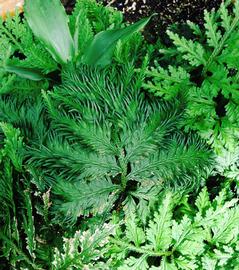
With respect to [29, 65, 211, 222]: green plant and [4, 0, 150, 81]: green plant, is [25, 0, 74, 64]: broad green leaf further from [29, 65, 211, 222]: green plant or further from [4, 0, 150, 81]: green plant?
[29, 65, 211, 222]: green plant

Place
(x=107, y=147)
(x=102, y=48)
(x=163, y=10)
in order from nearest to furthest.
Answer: (x=107, y=147)
(x=102, y=48)
(x=163, y=10)

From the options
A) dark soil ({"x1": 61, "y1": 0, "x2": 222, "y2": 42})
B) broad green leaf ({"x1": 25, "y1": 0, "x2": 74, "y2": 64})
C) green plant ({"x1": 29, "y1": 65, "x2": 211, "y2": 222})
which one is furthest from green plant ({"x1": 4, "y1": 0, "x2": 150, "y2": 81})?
dark soil ({"x1": 61, "y1": 0, "x2": 222, "y2": 42})

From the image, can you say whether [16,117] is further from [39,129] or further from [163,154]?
[163,154]

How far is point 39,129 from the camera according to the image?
1.37m

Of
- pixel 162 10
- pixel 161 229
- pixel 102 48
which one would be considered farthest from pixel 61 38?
pixel 161 229

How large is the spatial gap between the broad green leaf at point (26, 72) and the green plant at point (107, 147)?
0.23 meters

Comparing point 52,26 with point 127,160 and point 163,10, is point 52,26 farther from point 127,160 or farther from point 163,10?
point 163,10

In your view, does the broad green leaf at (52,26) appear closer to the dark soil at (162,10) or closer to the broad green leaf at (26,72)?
the broad green leaf at (26,72)

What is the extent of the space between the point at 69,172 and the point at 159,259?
1.66ft

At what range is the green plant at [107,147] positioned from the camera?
128 centimetres

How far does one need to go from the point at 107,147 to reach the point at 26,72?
489 mm

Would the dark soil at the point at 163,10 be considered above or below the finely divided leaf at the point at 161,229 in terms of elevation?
above

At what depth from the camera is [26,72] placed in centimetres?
151

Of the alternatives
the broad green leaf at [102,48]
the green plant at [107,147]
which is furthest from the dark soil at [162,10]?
the green plant at [107,147]
